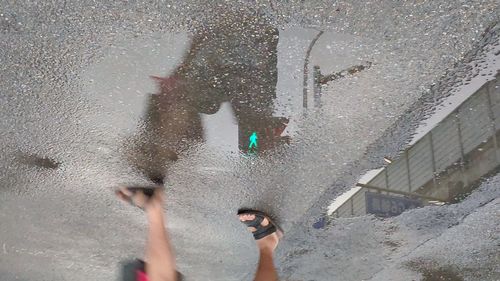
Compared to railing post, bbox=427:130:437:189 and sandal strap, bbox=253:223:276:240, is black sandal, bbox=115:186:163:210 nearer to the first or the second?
sandal strap, bbox=253:223:276:240

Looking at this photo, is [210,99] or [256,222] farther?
[256,222]

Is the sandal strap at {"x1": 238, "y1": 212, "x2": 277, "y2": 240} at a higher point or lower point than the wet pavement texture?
lower

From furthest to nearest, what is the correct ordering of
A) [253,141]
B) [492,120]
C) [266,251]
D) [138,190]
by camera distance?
[266,251]
[138,190]
[253,141]
[492,120]

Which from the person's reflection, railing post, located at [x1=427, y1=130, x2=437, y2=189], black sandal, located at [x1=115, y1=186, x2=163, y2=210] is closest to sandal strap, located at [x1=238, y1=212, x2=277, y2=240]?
black sandal, located at [x1=115, y1=186, x2=163, y2=210]

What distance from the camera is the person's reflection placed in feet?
5.49

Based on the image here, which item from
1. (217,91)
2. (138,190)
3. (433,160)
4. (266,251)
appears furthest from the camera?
(266,251)

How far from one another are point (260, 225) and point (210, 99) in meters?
1.14

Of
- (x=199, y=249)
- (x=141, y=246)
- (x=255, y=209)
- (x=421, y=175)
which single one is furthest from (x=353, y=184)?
(x=141, y=246)

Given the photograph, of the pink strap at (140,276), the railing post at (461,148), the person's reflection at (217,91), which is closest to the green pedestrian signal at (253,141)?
the person's reflection at (217,91)

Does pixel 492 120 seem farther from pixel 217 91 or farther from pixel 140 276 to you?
pixel 140 276

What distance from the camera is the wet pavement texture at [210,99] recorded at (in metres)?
1.61

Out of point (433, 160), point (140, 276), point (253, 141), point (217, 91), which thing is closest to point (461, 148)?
point (433, 160)

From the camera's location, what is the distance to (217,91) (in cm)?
191

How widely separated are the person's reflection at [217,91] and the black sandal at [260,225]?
0.63 meters
